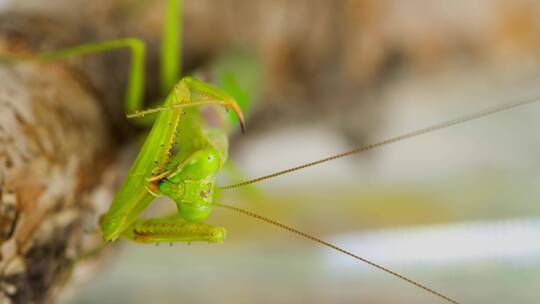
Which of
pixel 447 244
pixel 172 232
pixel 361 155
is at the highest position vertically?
pixel 361 155

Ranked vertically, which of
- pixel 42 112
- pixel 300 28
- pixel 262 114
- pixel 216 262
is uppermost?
pixel 300 28

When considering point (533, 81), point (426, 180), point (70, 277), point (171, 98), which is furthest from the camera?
point (426, 180)

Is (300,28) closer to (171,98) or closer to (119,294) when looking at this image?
(171,98)

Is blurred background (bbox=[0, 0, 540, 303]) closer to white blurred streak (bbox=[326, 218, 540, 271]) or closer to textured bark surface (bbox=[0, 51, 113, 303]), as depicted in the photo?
white blurred streak (bbox=[326, 218, 540, 271])

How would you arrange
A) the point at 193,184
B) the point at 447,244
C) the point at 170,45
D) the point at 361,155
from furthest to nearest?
the point at 361,155, the point at 447,244, the point at 170,45, the point at 193,184

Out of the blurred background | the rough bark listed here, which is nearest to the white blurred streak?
the blurred background

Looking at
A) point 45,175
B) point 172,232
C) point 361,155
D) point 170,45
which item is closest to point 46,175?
point 45,175

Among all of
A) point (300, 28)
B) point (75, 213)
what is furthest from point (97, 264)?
point (300, 28)

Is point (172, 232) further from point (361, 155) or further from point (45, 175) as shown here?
point (361, 155)
